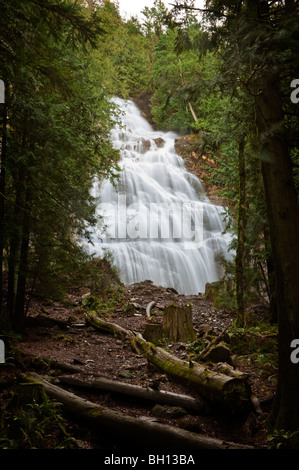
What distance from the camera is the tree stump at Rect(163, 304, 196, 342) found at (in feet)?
26.0

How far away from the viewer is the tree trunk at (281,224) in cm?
366

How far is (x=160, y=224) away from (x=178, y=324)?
13.6 m

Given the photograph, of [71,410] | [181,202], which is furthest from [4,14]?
[181,202]

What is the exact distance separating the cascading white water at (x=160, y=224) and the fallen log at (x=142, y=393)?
10132mm

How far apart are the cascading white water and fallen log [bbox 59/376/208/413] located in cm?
1013

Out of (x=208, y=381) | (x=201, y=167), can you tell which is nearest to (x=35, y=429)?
(x=208, y=381)

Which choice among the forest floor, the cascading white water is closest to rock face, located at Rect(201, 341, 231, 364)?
the forest floor

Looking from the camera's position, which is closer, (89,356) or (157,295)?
(89,356)

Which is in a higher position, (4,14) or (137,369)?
(4,14)

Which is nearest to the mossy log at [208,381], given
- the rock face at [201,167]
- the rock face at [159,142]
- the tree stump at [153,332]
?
the tree stump at [153,332]

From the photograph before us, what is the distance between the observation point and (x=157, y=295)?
46.2 feet

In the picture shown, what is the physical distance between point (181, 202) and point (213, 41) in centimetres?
1862
